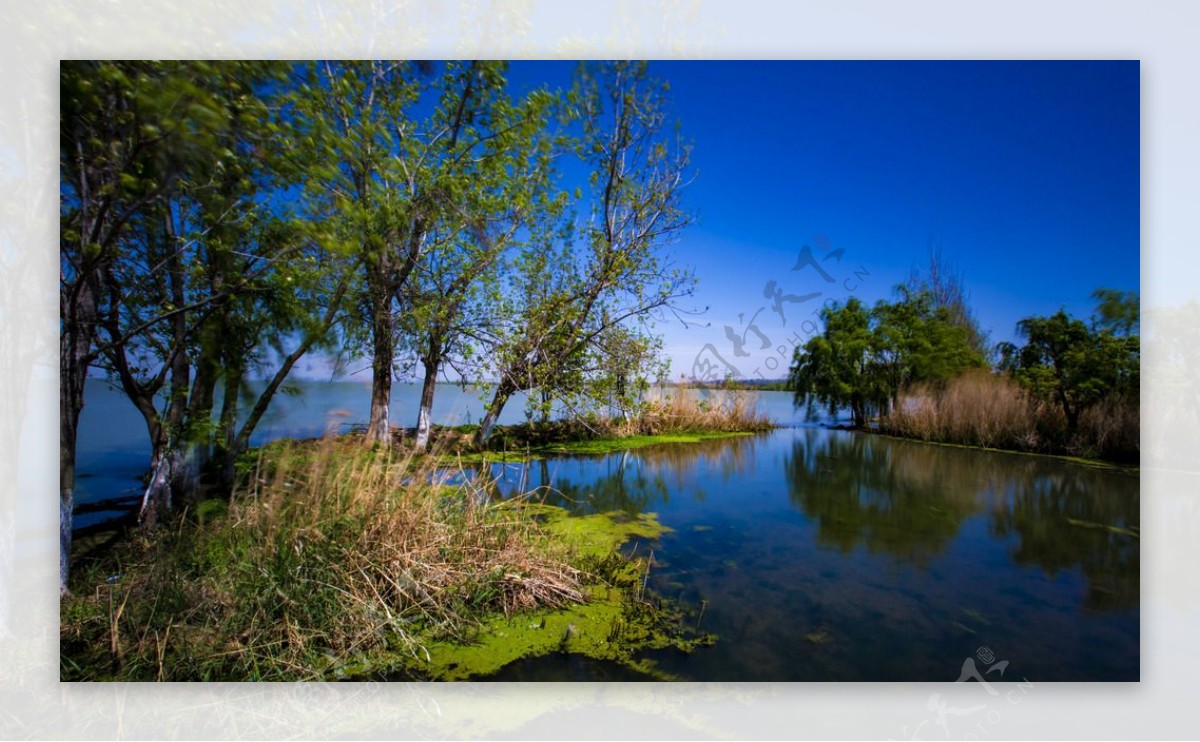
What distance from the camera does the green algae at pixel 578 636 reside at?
181cm

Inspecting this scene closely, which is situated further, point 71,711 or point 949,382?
point 949,382

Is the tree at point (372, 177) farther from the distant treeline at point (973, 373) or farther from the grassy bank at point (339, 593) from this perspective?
the distant treeline at point (973, 373)

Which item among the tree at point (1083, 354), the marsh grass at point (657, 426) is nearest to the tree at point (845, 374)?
the marsh grass at point (657, 426)

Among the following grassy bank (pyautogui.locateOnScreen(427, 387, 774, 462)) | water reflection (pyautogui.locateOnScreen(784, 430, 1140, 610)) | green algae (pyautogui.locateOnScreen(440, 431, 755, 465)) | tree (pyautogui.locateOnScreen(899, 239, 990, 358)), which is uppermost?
tree (pyautogui.locateOnScreen(899, 239, 990, 358))

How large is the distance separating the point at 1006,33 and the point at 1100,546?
2498mm

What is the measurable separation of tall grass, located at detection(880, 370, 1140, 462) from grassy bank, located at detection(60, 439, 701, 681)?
2884 mm

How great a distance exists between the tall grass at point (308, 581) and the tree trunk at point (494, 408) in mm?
1383

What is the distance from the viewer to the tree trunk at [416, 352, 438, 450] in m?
3.25

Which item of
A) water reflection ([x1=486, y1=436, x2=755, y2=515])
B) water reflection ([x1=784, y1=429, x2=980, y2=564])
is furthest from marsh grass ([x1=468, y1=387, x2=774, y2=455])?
water reflection ([x1=784, y1=429, x2=980, y2=564])

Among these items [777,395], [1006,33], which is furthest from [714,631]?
[777,395]

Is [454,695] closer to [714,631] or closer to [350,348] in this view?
[714,631]

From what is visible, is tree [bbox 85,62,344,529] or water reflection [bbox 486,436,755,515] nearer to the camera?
tree [bbox 85,62,344,529]

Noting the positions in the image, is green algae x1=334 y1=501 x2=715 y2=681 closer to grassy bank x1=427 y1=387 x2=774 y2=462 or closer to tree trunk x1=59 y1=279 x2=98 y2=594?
tree trunk x1=59 y1=279 x2=98 y2=594

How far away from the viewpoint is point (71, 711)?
1766 mm
